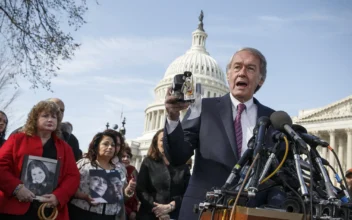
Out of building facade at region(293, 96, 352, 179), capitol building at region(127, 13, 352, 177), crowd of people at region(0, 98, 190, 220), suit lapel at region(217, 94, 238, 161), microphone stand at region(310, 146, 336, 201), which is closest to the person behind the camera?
microphone stand at region(310, 146, 336, 201)

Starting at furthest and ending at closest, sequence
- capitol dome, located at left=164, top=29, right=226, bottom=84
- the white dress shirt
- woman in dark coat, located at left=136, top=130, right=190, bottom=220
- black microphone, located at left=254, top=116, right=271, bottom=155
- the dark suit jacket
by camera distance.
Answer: capitol dome, located at left=164, top=29, right=226, bottom=84 < woman in dark coat, located at left=136, top=130, right=190, bottom=220 < the white dress shirt < the dark suit jacket < black microphone, located at left=254, top=116, right=271, bottom=155

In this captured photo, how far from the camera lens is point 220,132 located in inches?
127

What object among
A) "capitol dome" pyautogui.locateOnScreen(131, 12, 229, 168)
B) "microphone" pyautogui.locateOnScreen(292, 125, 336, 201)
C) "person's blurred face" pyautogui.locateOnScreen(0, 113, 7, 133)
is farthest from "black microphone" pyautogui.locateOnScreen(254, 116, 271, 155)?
"capitol dome" pyautogui.locateOnScreen(131, 12, 229, 168)

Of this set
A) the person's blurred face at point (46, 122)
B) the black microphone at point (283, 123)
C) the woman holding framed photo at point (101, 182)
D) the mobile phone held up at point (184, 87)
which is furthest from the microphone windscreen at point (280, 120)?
the woman holding framed photo at point (101, 182)

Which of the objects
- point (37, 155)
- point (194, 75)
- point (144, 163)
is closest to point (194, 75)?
point (194, 75)

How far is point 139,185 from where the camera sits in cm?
686

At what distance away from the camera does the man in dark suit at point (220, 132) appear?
10.1 feet

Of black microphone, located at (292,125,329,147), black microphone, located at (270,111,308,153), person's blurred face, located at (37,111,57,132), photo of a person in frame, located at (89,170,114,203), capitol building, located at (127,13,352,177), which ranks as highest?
capitol building, located at (127,13,352,177)

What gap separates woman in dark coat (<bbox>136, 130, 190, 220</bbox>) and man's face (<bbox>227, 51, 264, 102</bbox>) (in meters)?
3.58

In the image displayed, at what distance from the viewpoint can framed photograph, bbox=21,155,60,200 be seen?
480 centimetres

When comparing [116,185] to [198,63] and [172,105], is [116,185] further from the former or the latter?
[198,63]

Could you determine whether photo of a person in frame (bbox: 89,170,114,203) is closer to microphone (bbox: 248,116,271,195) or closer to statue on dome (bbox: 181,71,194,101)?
statue on dome (bbox: 181,71,194,101)

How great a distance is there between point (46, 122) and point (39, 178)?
0.68 meters

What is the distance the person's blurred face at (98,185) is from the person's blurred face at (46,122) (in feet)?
3.66
